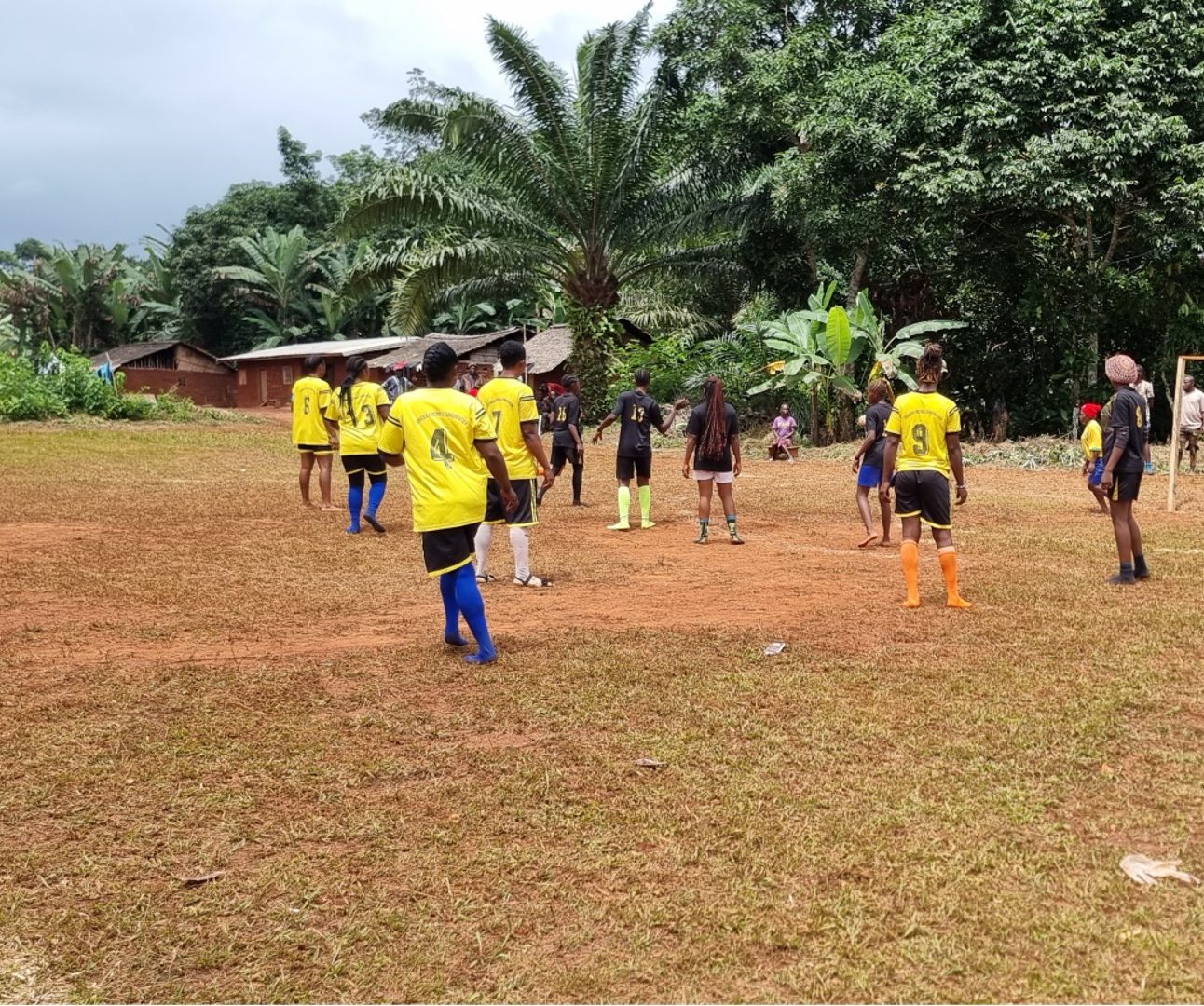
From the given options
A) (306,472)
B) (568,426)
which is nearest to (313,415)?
(306,472)

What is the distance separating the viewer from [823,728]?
495cm

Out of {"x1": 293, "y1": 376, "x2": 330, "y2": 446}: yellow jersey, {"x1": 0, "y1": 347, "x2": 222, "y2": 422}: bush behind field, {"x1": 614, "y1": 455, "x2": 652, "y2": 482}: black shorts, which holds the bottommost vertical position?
{"x1": 614, "y1": 455, "x2": 652, "y2": 482}: black shorts

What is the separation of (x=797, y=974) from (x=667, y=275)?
79.8ft

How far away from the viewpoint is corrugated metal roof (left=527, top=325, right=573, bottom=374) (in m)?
34.7

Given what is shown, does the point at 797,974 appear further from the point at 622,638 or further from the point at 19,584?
the point at 19,584

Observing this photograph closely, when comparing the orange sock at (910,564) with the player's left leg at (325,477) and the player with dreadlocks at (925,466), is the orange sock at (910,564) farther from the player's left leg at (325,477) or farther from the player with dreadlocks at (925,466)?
the player's left leg at (325,477)

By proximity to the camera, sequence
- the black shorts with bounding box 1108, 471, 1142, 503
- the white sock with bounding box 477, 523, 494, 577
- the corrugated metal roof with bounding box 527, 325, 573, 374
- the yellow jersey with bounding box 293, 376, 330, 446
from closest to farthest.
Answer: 1. the black shorts with bounding box 1108, 471, 1142, 503
2. the white sock with bounding box 477, 523, 494, 577
3. the yellow jersey with bounding box 293, 376, 330, 446
4. the corrugated metal roof with bounding box 527, 325, 573, 374

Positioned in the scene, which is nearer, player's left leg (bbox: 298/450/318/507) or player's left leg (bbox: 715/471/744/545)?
player's left leg (bbox: 715/471/744/545)

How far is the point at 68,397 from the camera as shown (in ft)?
97.9

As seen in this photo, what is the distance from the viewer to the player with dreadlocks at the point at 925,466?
7.39 m

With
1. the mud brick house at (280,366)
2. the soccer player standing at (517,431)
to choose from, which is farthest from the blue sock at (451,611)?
the mud brick house at (280,366)

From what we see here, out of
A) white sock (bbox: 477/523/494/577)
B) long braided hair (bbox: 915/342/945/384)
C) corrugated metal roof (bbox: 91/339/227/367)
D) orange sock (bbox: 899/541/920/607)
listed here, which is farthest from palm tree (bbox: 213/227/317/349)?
orange sock (bbox: 899/541/920/607)

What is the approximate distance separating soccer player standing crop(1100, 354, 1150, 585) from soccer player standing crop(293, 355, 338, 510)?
7402 mm

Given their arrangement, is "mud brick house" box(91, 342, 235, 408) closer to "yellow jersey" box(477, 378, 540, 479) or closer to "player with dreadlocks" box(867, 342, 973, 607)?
"yellow jersey" box(477, 378, 540, 479)
